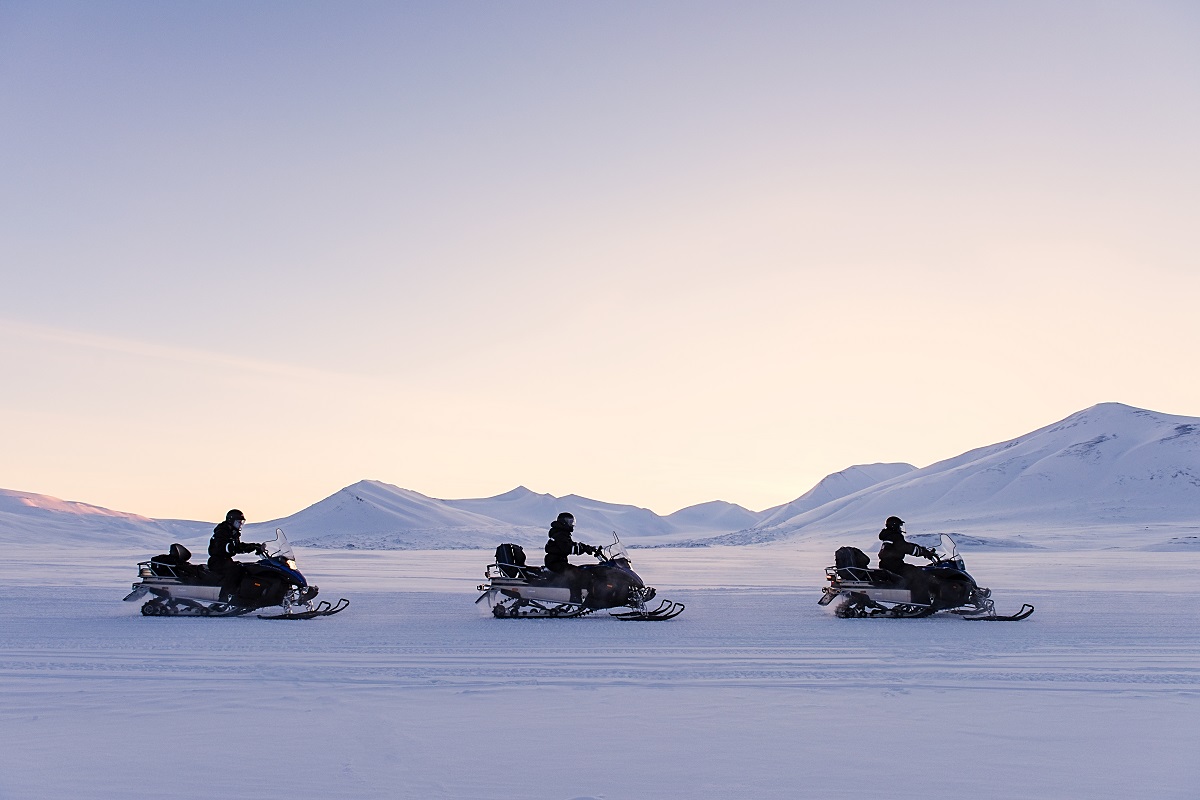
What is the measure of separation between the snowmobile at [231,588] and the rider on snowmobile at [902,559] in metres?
8.20

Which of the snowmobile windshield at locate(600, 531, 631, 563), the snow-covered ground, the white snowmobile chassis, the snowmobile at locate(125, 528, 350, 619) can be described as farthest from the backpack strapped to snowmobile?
the white snowmobile chassis

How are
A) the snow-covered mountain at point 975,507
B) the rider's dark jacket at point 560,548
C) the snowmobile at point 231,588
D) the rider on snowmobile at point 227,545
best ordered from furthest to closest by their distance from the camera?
the snow-covered mountain at point 975,507, the rider's dark jacket at point 560,548, the rider on snowmobile at point 227,545, the snowmobile at point 231,588

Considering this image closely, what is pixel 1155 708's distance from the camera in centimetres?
736

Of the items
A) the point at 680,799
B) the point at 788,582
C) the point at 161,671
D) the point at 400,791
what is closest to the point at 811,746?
the point at 680,799

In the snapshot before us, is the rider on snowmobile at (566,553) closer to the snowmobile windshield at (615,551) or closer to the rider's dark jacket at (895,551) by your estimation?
the snowmobile windshield at (615,551)

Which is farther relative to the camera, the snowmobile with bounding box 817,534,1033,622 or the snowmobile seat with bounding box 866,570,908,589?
the snowmobile seat with bounding box 866,570,908,589

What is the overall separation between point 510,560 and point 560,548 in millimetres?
919

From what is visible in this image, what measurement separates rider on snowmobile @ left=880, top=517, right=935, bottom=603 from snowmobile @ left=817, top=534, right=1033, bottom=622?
45 millimetres

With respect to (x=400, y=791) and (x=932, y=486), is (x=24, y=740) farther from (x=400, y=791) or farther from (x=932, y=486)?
(x=932, y=486)

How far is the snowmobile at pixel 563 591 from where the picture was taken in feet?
48.3

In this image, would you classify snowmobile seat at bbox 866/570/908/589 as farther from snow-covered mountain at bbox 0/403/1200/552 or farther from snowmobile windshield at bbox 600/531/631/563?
snow-covered mountain at bbox 0/403/1200/552

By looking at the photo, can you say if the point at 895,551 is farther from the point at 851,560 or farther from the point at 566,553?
the point at 566,553

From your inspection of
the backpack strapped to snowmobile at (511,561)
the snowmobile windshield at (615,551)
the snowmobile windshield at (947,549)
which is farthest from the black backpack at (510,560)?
the snowmobile windshield at (947,549)

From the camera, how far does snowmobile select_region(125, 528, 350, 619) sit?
14.2 m
